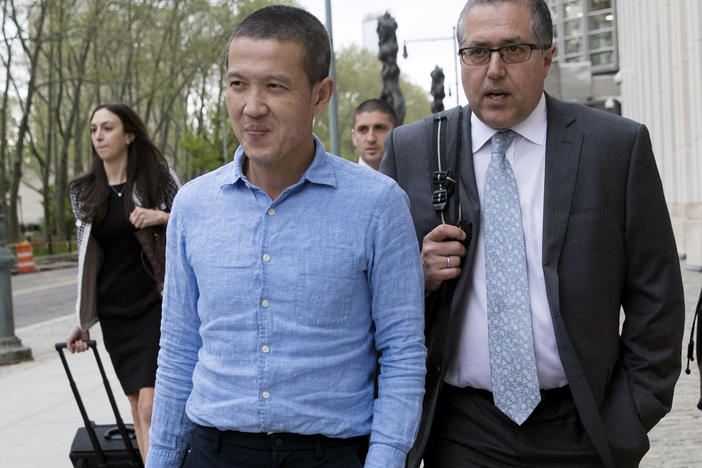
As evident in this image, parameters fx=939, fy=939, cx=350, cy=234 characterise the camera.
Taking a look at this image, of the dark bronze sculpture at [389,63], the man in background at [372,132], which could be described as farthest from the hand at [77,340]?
the dark bronze sculpture at [389,63]

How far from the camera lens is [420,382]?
224cm

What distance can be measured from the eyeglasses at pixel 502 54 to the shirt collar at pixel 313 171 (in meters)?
0.57

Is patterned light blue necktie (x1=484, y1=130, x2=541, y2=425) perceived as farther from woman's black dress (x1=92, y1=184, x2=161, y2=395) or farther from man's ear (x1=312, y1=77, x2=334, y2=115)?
woman's black dress (x1=92, y1=184, x2=161, y2=395)

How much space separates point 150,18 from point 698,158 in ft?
85.6

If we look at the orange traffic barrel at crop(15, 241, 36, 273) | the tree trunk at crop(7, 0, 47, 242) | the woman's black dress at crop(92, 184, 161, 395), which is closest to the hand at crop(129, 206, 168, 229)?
the woman's black dress at crop(92, 184, 161, 395)

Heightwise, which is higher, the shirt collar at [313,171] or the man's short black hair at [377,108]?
the man's short black hair at [377,108]

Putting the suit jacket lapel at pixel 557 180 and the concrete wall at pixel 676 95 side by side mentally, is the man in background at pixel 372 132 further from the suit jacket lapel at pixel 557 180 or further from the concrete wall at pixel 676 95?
the concrete wall at pixel 676 95

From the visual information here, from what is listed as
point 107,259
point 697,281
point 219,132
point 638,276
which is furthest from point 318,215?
point 219,132

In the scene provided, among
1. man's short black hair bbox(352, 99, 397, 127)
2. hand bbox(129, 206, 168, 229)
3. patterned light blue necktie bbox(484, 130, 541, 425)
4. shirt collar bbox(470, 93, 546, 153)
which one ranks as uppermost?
man's short black hair bbox(352, 99, 397, 127)

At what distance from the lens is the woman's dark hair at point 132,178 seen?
5.07 meters

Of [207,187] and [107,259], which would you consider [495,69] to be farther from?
[107,259]

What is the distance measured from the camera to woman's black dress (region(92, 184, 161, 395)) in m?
5.05

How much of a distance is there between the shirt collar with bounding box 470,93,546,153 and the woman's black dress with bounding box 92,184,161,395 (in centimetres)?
268

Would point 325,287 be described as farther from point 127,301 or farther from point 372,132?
point 372,132
